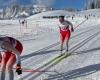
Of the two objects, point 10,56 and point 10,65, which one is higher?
Result: point 10,56

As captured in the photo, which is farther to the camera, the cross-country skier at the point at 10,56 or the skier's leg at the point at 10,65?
the skier's leg at the point at 10,65

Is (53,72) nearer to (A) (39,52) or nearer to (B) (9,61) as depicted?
(B) (9,61)

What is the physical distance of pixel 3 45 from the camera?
7129 millimetres

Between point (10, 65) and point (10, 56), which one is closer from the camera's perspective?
point (10, 65)

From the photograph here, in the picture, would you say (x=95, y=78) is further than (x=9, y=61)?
Yes

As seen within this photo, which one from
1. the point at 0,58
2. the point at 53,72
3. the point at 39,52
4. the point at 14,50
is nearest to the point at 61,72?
the point at 53,72

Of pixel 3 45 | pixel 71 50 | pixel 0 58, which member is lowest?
pixel 71 50

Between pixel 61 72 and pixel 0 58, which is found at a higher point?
pixel 0 58

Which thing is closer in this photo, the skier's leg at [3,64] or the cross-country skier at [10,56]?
the cross-country skier at [10,56]

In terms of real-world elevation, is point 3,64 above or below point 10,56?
below

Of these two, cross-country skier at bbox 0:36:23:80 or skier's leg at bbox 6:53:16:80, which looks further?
skier's leg at bbox 6:53:16:80

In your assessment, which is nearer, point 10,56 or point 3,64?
point 3,64

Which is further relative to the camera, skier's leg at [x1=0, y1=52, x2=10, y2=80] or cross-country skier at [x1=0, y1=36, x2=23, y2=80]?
skier's leg at [x1=0, y1=52, x2=10, y2=80]

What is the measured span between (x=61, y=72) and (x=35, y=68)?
1072 mm
